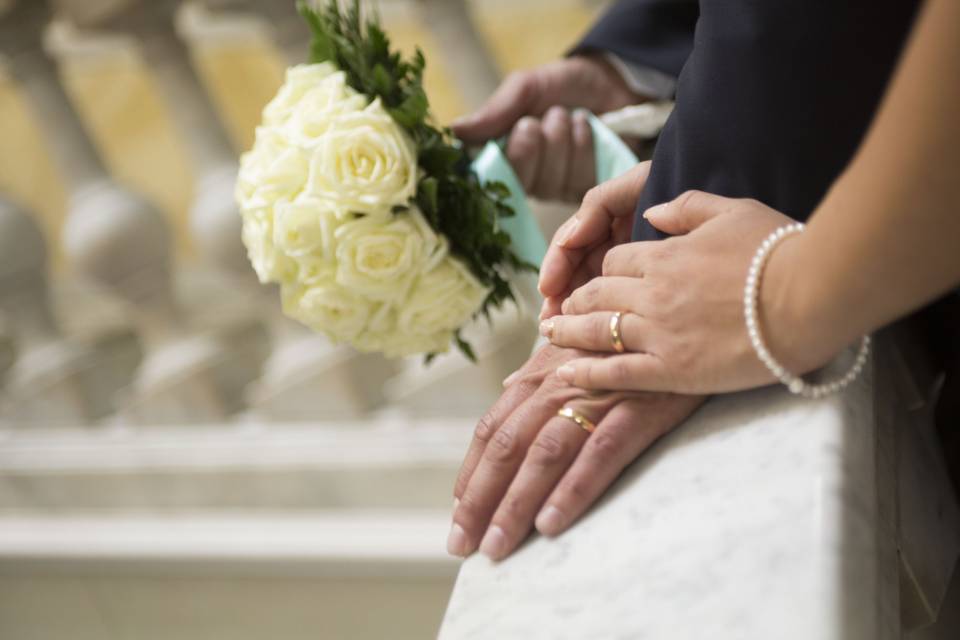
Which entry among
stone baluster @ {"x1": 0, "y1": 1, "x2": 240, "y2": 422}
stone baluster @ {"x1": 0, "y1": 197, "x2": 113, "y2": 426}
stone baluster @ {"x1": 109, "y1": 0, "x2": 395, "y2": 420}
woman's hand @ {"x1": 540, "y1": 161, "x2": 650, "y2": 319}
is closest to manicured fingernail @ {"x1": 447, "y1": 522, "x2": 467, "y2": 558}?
woman's hand @ {"x1": 540, "y1": 161, "x2": 650, "y2": 319}

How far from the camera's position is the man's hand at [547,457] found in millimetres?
735

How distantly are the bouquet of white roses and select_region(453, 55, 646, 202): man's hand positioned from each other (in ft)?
0.31

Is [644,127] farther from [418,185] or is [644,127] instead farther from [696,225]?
[696,225]

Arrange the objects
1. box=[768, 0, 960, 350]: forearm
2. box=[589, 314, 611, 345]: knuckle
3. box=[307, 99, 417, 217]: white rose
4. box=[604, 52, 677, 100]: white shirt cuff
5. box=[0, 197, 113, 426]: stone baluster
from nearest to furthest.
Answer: box=[768, 0, 960, 350]: forearm
box=[589, 314, 611, 345]: knuckle
box=[307, 99, 417, 217]: white rose
box=[604, 52, 677, 100]: white shirt cuff
box=[0, 197, 113, 426]: stone baluster

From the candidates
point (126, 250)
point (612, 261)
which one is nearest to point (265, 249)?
point (612, 261)

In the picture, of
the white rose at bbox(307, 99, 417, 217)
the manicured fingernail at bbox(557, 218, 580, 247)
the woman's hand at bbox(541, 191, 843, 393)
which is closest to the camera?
the woman's hand at bbox(541, 191, 843, 393)

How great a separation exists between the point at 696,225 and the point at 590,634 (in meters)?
0.31

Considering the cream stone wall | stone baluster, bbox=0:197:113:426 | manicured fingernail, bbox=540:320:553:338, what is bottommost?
the cream stone wall

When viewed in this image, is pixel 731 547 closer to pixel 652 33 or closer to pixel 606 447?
pixel 606 447

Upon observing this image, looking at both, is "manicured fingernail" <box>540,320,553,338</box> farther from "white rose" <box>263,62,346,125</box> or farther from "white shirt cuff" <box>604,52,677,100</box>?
"white shirt cuff" <box>604,52,677,100</box>

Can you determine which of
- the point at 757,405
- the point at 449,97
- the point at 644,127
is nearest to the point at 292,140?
the point at 644,127

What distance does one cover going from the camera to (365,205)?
102 cm

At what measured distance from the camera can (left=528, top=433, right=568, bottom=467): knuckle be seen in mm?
760

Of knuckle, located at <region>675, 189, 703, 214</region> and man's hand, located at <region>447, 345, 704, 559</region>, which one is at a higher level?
knuckle, located at <region>675, 189, 703, 214</region>
